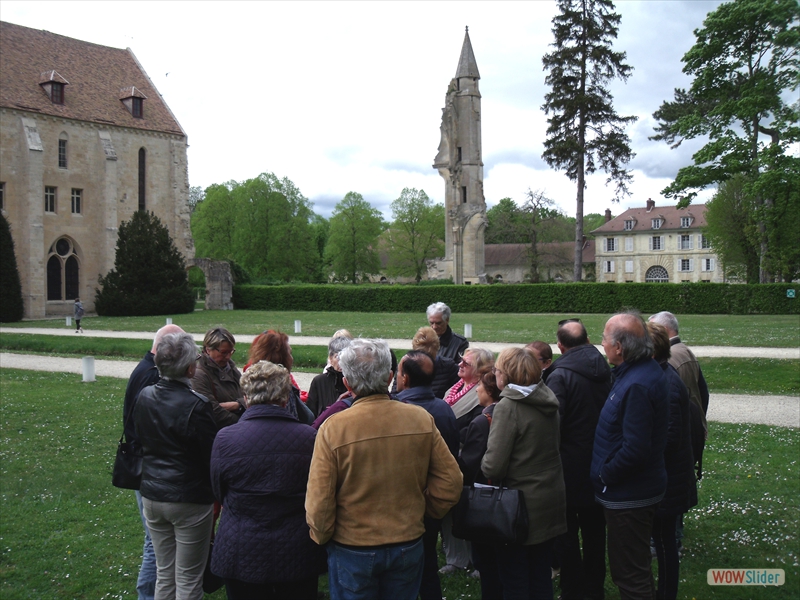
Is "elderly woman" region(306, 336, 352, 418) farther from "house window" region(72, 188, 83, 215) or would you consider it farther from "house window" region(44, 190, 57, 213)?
"house window" region(72, 188, 83, 215)

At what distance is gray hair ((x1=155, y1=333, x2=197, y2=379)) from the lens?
3955mm

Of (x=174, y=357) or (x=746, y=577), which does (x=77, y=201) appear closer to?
(x=174, y=357)

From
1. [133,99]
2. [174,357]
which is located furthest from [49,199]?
[174,357]

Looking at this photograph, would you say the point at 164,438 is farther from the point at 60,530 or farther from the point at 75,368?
the point at 75,368

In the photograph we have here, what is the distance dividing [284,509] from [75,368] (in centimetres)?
1599

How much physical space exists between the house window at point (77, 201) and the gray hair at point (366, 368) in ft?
146

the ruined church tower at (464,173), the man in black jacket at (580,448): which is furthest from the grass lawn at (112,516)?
the ruined church tower at (464,173)

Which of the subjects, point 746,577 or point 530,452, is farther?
point 746,577

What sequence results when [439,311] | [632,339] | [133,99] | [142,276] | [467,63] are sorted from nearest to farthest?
[632,339]
[439,311]
[142,276]
[133,99]
[467,63]

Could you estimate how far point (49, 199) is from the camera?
4062cm

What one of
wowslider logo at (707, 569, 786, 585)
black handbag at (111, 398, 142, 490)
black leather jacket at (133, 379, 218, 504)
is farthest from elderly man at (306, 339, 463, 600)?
wowslider logo at (707, 569, 786, 585)

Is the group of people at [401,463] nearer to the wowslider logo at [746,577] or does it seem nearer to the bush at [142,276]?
the wowslider logo at [746,577]

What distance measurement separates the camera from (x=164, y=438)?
12.8 feet

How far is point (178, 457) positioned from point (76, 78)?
47033 millimetres
